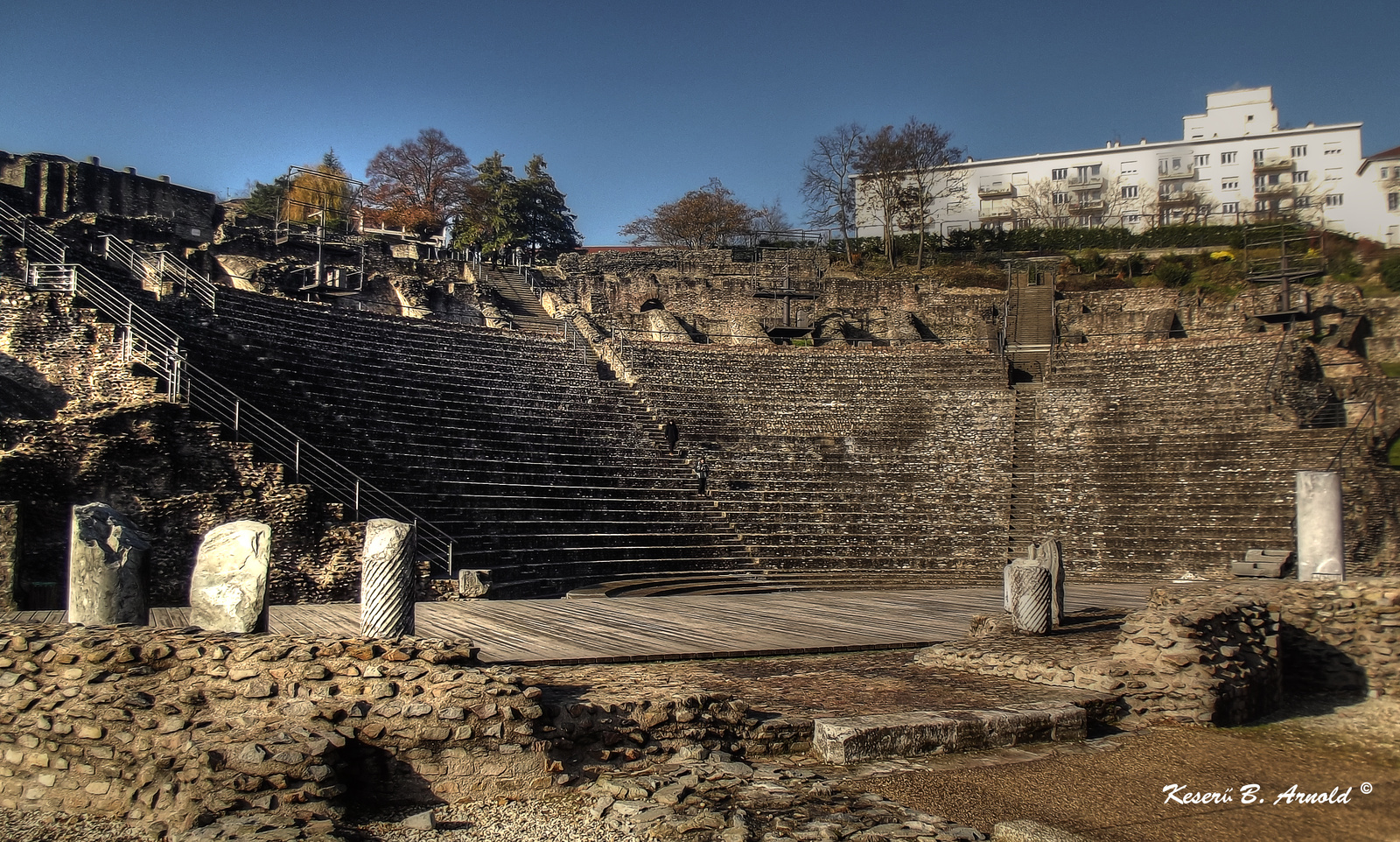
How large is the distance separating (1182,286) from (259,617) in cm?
3391

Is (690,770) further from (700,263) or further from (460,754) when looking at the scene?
(700,263)

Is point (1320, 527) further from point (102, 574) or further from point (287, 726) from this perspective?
point (102, 574)

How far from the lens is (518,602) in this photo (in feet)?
40.7

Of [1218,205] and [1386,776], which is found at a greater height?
[1218,205]

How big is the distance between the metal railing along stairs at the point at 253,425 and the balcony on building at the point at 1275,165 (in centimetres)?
5388

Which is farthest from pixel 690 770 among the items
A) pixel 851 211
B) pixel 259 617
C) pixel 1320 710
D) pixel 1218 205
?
pixel 1218 205

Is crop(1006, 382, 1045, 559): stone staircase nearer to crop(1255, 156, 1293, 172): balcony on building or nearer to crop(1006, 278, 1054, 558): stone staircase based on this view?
crop(1006, 278, 1054, 558): stone staircase

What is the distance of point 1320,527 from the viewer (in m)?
10.7

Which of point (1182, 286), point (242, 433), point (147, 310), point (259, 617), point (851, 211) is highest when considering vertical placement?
point (851, 211)

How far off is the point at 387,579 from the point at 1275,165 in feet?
190

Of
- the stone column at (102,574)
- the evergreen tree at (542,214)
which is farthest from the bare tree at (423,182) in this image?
the stone column at (102,574)

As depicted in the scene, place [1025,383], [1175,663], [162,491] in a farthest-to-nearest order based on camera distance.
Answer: [1025,383] < [162,491] < [1175,663]

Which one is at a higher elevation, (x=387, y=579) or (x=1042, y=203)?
(x=1042, y=203)

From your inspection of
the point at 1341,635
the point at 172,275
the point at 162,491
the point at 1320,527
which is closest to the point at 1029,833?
the point at 1341,635
